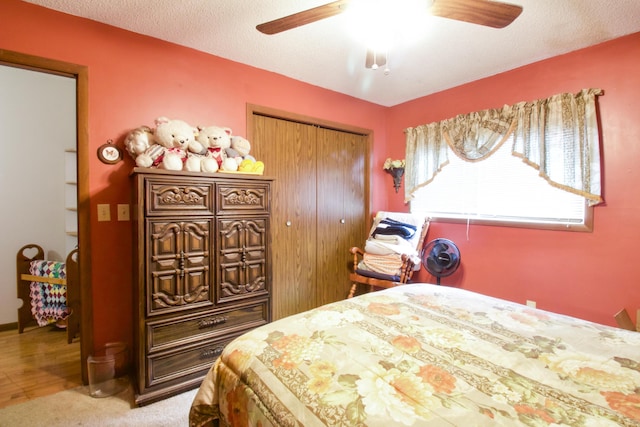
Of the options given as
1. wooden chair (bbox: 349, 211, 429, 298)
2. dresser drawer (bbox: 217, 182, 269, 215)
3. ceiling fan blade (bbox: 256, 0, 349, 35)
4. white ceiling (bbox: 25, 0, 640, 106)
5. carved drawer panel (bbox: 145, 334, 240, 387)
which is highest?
white ceiling (bbox: 25, 0, 640, 106)

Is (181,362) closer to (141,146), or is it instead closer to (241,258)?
(241,258)

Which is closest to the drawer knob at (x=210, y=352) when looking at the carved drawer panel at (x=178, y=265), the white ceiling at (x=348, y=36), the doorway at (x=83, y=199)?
the carved drawer panel at (x=178, y=265)

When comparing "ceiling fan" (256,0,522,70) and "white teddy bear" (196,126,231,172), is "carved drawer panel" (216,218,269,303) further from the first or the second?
"ceiling fan" (256,0,522,70)

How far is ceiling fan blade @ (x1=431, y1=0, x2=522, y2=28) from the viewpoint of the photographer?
49.6 inches

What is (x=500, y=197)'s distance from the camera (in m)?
2.80

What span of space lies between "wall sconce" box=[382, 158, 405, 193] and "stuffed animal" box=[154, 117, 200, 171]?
7.49ft

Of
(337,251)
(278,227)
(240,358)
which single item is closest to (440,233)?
(337,251)

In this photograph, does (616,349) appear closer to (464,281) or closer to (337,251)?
(464,281)

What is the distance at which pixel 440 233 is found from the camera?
10.6 feet

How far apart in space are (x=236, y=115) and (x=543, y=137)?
2559 mm

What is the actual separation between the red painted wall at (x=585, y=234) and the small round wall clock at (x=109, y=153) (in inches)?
121

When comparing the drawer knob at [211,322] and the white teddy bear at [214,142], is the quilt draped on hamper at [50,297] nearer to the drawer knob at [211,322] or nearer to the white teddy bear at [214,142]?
the drawer knob at [211,322]

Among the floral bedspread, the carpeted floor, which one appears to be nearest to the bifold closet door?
the carpeted floor

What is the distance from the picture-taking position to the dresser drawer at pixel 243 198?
81.2 inches
